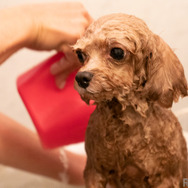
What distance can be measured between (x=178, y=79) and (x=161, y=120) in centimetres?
7

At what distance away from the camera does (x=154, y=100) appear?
447 mm

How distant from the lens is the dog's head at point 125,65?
15.7 inches

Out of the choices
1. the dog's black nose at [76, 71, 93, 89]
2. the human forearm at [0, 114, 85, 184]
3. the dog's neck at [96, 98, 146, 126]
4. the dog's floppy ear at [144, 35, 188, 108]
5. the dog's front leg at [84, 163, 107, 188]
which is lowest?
the human forearm at [0, 114, 85, 184]

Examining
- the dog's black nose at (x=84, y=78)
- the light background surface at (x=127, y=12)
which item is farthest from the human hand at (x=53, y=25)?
the dog's black nose at (x=84, y=78)

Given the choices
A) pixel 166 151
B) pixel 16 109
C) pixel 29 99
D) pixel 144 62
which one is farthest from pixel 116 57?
pixel 16 109

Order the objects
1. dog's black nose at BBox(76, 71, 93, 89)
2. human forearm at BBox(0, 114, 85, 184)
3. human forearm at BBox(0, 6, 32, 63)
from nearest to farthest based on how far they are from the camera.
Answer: dog's black nose at BBox(76, 71, 93, 89), human forearm at BBox(0, 6, 32, 63), human forearm at BBox(0, 114, 85, 184)

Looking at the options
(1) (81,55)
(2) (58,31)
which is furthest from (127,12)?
(1) (81,55)

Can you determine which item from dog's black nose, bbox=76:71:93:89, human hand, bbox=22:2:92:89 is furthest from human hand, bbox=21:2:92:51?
dog's black nose, bbox=76:71:93:89

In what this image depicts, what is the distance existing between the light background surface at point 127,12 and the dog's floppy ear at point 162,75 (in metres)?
0.27

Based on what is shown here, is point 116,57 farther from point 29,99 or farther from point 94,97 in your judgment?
point 29,99

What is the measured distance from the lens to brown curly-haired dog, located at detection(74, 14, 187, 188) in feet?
1.33

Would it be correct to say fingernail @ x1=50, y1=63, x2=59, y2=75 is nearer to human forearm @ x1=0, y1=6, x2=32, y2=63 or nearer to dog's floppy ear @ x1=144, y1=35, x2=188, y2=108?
human forearm @ x1=0, y1=6, x2=32, y2=63

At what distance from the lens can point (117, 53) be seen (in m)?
0.40

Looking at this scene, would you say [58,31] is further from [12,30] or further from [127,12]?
[127,12]
